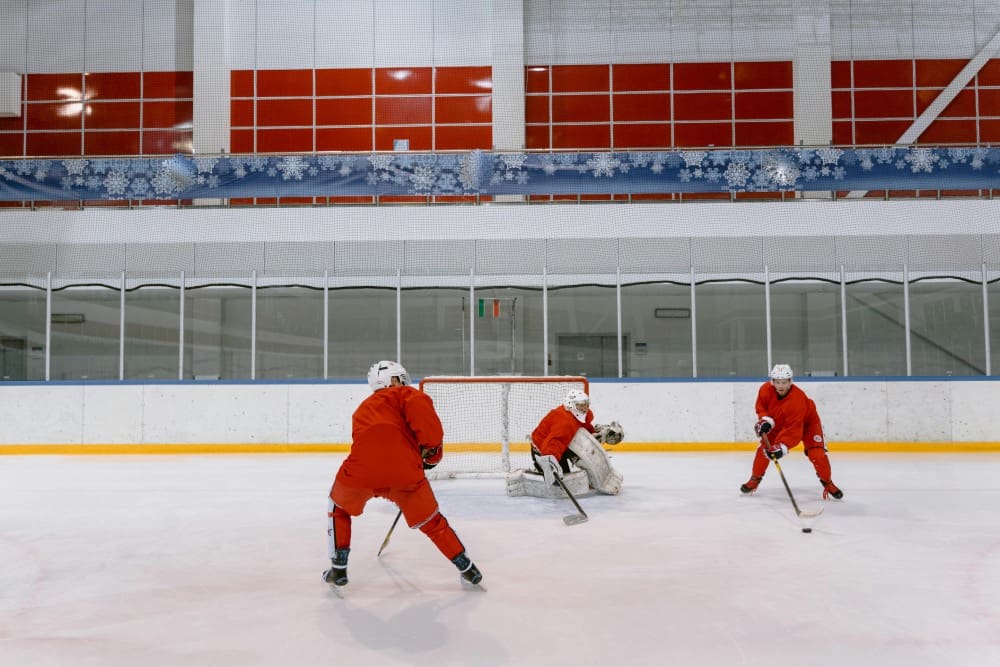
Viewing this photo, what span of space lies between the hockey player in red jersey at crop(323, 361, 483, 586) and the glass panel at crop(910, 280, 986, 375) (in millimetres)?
9683

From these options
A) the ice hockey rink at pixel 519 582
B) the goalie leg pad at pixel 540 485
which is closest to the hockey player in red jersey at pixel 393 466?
the ice hockey rink at pixel 519 582

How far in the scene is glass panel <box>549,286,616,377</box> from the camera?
11.0 m

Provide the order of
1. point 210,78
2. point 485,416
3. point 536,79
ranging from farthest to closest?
point 536,79 → point 210,78 → point 485,416

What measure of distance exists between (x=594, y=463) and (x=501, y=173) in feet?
20.7

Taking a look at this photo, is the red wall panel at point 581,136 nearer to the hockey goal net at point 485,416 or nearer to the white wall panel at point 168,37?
the hockey goal net at point 485,416

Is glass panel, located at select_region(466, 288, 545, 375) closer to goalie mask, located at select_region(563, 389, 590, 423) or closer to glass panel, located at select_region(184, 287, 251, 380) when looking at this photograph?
glass panel, located at select_region(184, 287, 251, 380)

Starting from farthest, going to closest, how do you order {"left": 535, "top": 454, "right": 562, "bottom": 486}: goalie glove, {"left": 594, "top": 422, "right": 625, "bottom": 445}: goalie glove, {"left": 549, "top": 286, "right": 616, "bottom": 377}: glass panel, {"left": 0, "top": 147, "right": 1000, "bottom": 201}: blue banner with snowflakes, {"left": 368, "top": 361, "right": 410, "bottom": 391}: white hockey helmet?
1. {"left": 0, "top": 147, "right": 1000, "bottom": 201}: blue banner with snowflakes
2. {"left": 549, "top": 286, "right": 616, "bottom": 377}: glass panel
3. {"left": 594, "top": 422, "right": 625, "bottom": 445}: goalie glove
4. {"left": 535, "top": 454, "right": 562, "bottom": 486}: goalie glove
5. {"left": 368, "top": 361, "right": 410, "bottom": 391}: white hockey helmet

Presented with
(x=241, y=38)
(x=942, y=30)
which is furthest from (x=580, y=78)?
(x=942, y=30)

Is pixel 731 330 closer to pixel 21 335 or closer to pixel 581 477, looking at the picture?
pixel 581 477

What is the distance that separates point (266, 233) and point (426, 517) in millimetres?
9208

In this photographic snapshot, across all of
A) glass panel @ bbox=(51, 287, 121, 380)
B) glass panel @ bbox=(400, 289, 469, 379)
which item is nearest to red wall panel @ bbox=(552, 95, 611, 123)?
glass panel @ bbox=(400, 289, 469, 379)

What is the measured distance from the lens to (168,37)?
46.6 feet

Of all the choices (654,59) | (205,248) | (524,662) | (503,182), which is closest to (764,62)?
(654,59)

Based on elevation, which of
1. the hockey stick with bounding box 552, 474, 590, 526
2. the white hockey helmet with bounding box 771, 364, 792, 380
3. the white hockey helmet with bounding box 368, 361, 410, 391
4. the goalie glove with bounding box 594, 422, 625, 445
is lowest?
the hockey stick with bounding box 552, 474, 590, 526
